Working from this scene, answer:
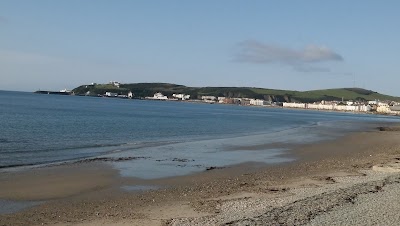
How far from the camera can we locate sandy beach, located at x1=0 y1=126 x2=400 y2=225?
10.3 meters

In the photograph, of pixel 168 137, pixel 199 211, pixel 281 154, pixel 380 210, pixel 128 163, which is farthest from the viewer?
pixel 168 137

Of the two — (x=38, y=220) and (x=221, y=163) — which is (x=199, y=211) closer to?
(x=38, y=220)

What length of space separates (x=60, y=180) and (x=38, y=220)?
6.07 metres

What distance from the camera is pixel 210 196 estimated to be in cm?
1373

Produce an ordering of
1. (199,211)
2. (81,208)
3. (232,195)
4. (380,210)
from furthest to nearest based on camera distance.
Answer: (232,195), (81,208), (199,211), (380,210)

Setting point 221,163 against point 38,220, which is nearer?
point 38,220

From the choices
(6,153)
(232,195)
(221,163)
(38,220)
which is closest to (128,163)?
(221,163)

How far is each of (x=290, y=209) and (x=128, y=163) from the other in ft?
41.4

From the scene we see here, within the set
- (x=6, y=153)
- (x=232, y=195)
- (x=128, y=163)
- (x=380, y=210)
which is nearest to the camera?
(x=380, y=210)

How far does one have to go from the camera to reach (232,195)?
45.1 feet

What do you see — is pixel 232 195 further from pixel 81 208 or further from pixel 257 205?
pixel 81 208

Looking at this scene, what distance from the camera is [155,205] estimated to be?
12.6m

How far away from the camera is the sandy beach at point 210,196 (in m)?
10.3

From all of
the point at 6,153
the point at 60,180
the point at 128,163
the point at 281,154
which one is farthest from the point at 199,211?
the point at 281,154
